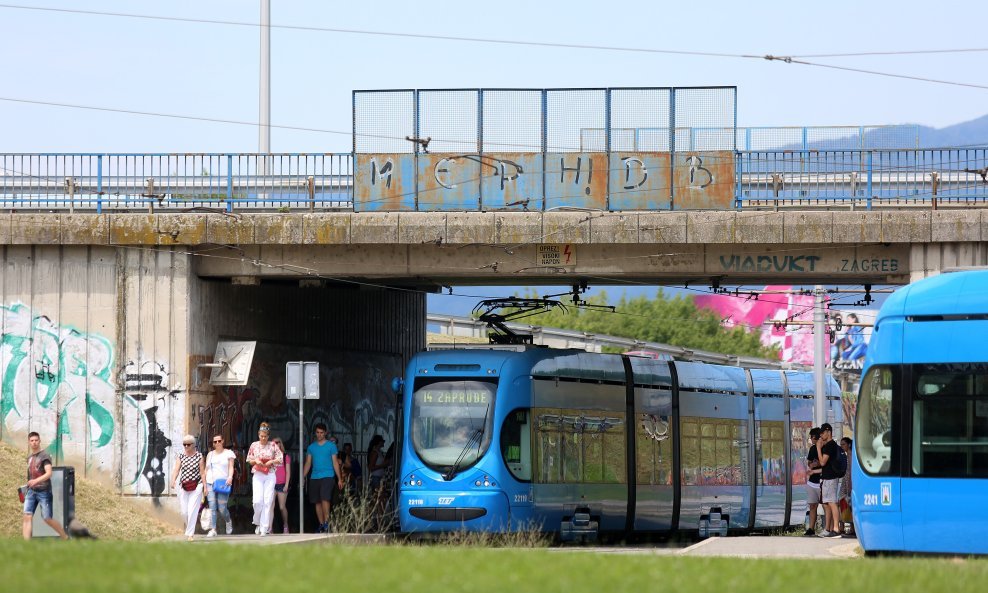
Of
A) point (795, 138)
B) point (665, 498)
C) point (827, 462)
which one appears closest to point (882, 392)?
point (827, 462)

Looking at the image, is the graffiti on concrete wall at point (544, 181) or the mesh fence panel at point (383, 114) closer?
the graffiti on concrete wall at point (544, 181)

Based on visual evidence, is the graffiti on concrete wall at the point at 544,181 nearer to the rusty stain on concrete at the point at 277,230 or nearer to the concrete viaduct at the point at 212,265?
the concrete viaduct at the point at 212,265

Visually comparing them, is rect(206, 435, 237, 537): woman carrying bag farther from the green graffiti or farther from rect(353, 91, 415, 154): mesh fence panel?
rect(353, 91, 415, 154): mesh fence panel

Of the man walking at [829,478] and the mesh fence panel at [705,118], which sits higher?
the mesh fence panel at [705,118]

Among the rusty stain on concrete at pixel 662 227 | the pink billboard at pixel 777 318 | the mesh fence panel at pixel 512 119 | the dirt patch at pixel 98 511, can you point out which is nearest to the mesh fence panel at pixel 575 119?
the mesh fence panel at pixel 512 119

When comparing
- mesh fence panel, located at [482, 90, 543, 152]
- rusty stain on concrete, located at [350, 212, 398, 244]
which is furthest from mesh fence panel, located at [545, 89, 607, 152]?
rusty stain on concrete, located at [350, 212, 398, 244]

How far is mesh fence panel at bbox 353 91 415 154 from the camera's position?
1070 inches

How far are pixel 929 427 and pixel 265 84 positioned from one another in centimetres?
1923

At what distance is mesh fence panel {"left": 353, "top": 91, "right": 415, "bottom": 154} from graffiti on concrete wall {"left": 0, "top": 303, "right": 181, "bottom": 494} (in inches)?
217

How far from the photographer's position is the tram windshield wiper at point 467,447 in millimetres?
22969

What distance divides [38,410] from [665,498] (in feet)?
34.4

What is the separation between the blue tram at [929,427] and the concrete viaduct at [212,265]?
8.27 meters

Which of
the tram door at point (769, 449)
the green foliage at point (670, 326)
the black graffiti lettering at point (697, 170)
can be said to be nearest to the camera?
the black graffiti lettering at point (697, 170)

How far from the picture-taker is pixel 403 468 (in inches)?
918
